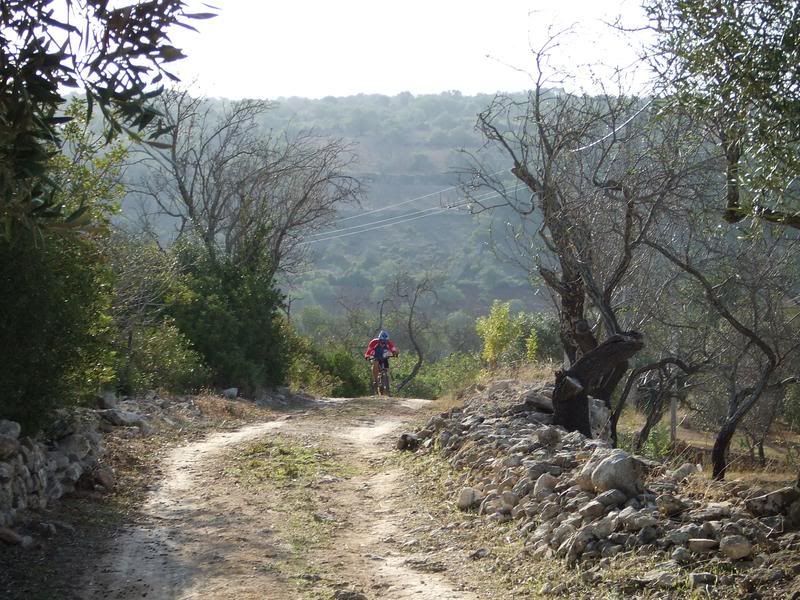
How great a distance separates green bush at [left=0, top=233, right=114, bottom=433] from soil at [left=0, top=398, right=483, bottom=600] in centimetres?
110

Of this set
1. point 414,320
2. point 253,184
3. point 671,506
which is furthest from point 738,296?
point 414,320

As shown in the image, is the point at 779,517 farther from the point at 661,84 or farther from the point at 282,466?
the point at 282,466

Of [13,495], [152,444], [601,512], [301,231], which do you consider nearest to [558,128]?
[152,444]

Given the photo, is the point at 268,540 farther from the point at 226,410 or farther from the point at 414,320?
the point at 414,320

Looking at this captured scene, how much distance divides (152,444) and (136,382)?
431 centimetres

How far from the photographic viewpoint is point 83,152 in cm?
1259

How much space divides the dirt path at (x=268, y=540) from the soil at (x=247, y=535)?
0.05 feet

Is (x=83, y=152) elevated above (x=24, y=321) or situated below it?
above

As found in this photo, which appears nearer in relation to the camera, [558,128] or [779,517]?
[779,517]

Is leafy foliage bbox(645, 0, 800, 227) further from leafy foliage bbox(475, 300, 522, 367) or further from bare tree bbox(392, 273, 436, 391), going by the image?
bare tree bbox(392, 273, 436, 391)

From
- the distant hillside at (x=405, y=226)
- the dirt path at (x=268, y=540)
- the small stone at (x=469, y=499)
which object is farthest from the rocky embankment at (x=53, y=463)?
the distant hillside at (x=405, y=226)

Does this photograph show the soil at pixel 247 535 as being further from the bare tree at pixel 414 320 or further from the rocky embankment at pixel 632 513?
the bare tree at pixel 414 320

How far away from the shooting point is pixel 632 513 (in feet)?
22.9

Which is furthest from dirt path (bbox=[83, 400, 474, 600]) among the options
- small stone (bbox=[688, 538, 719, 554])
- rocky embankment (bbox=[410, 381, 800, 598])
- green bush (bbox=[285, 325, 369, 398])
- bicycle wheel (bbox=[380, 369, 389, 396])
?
green bush (bbox=[285, 325, 369, 398])
